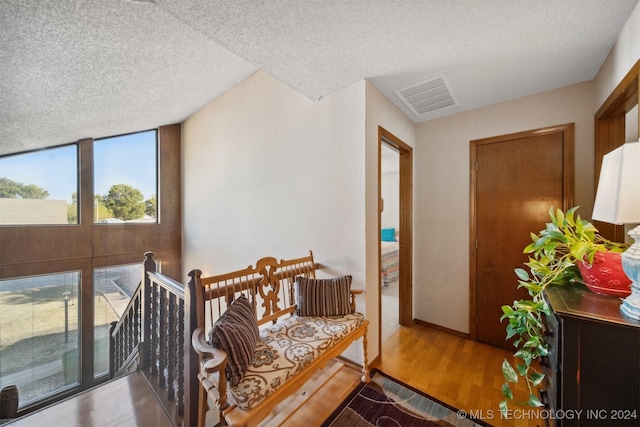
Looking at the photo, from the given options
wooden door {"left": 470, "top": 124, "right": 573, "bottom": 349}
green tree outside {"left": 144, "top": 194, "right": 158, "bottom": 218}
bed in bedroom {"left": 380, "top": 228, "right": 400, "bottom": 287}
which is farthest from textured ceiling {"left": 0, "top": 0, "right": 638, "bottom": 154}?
bed in bedroom {"left": 380, "top": 228, "right": 400, "bottom": 287}

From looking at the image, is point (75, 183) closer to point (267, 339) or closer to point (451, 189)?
point (267, 339)

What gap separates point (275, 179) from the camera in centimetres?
281

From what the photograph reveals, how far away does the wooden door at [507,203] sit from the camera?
215 centimetres

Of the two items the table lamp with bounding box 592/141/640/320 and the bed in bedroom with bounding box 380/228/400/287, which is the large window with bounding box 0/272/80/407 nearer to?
the bed in bedroom with bounding box 380/228/400/287

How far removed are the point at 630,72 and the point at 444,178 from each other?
1493mm

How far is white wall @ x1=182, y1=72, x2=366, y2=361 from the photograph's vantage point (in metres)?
2.13

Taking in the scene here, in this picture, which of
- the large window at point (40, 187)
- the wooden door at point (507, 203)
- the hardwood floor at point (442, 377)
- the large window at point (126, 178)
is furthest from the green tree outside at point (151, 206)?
the wooden door at point (507, 203)

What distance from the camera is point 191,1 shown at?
128 centimetres

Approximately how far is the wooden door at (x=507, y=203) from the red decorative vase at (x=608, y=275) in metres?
1.35

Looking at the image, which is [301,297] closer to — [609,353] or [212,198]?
[609,353]

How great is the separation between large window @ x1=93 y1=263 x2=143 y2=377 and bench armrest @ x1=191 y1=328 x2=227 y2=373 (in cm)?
325

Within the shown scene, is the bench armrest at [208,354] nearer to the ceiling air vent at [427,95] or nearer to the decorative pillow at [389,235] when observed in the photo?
the ceiling air vent at [427,95]

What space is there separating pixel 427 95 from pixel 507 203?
53.0 inches

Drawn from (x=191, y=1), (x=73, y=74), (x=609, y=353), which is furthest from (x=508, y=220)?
(x=73, y=74)
